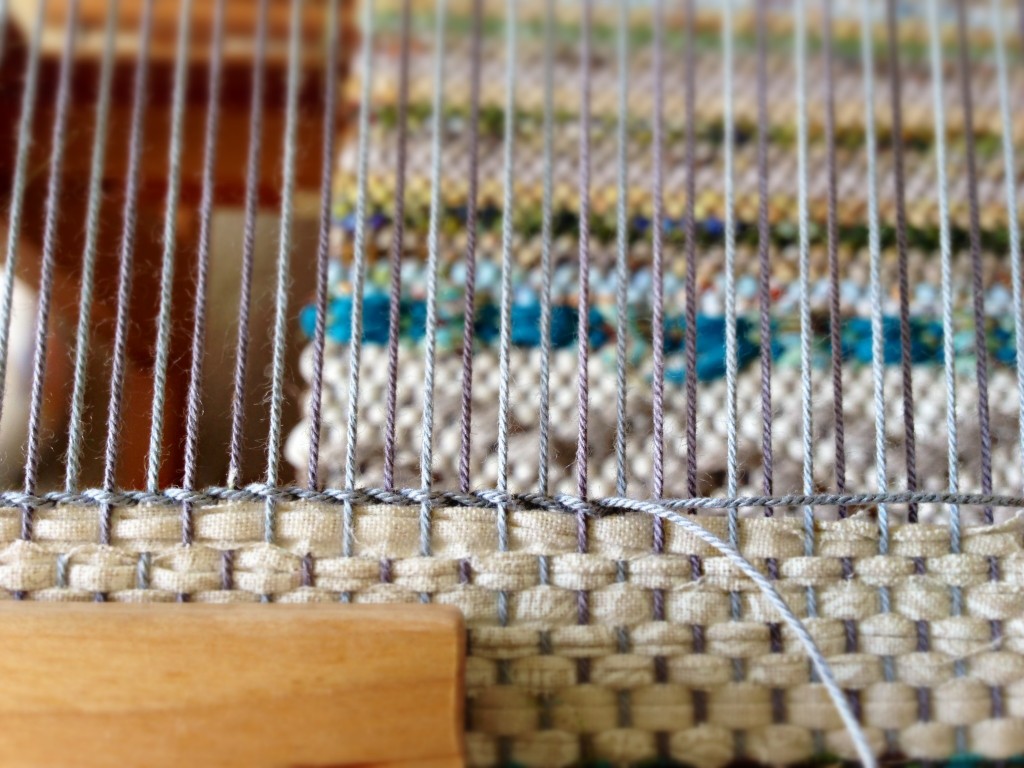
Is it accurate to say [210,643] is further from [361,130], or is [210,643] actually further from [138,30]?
[138,30]

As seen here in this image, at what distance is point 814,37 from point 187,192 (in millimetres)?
551

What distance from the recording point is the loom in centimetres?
60

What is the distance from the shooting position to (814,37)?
0.87 m

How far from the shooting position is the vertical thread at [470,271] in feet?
2.06

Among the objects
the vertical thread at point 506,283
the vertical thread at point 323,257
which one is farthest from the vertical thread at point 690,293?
→ the vertical thread at point 323,257

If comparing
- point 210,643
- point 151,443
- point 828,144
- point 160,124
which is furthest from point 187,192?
point 828,144

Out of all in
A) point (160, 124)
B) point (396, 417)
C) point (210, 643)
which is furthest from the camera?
point (160, 124)

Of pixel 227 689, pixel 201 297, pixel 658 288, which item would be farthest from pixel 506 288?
pixel 227 689

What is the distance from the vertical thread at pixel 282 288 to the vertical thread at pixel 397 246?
0.07 meters

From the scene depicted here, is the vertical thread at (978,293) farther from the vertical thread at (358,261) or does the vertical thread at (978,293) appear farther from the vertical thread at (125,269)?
the vertical thread at (125,269)

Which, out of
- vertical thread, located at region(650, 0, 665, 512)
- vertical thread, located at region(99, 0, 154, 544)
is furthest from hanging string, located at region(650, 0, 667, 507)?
vertical thread, located at region(99, 0, 154, 544)

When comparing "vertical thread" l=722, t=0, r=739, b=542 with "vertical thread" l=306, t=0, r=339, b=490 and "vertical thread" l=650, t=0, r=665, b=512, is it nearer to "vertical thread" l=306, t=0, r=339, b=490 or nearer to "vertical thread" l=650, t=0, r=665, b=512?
"vertical thread" l=650, t=0, r=665, b=512

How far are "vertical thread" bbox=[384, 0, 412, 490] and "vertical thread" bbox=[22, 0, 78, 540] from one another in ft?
0.73

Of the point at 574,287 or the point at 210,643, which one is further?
the point at 574,287
